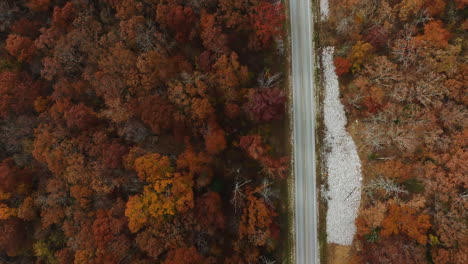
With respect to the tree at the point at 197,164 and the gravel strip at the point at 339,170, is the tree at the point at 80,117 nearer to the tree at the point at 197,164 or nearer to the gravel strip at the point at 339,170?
the tree at the point at 197,164

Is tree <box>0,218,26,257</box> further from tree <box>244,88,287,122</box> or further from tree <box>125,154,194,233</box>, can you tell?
tree <box>244,88,287,122</box>

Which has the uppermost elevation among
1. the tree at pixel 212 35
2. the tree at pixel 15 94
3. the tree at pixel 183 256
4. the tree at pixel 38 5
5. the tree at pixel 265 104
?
the tree at pixel 38 5

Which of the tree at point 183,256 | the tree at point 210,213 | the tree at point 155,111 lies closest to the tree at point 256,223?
Result: the tree at point 210,213

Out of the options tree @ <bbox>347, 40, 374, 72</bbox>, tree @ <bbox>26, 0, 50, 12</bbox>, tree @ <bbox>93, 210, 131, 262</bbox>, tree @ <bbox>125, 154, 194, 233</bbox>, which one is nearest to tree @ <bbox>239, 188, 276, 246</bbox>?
tree @ <bbox>125, 154, 194, 233</bbox>

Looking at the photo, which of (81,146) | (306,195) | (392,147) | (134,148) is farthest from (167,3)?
(392,147)

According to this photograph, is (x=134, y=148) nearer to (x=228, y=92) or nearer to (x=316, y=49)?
(x=228, y=92)

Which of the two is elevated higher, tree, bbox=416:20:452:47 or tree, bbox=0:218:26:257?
tree, bbox=416:20:452:47

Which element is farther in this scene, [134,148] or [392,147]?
[392,147]
